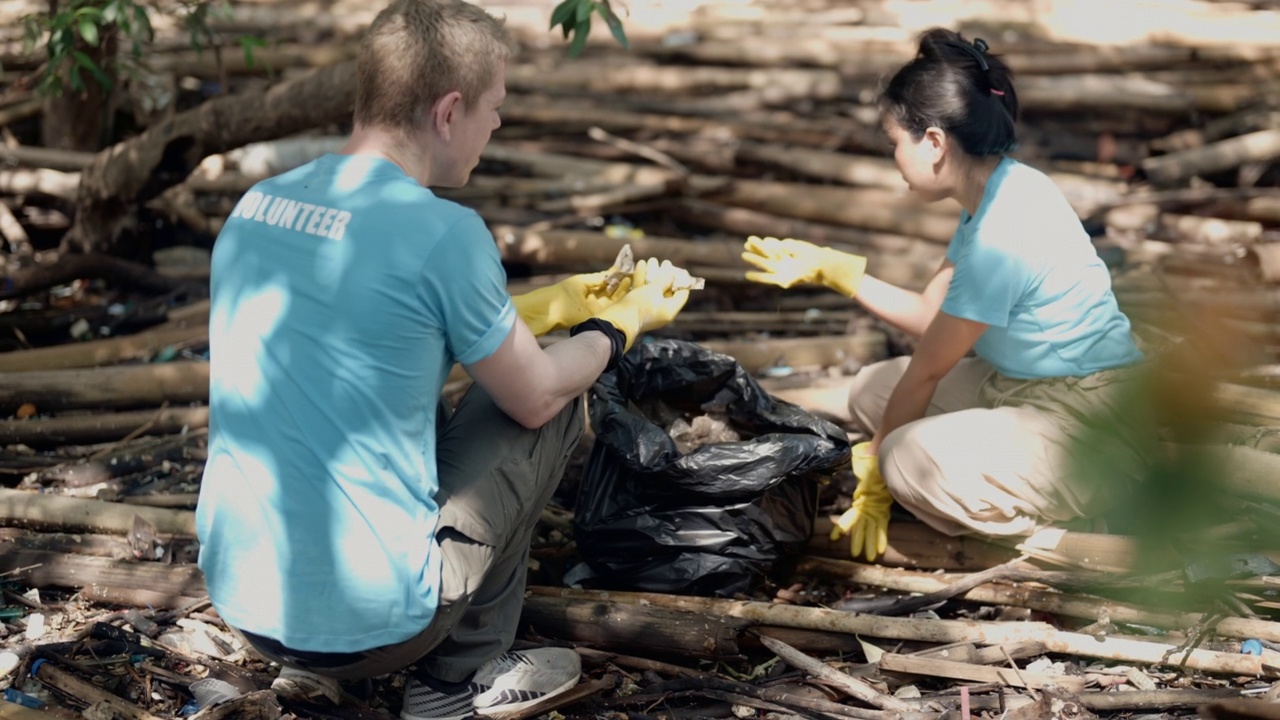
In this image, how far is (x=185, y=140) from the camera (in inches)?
210

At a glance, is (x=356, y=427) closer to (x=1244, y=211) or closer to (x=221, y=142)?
(x=221, y=142)

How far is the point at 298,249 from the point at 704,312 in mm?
3121

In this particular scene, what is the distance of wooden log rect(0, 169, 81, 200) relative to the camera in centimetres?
583

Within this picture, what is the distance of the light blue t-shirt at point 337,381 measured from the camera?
95.7 inches

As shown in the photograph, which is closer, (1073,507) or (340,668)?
(340,668)

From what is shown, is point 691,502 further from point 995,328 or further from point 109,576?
point 109,576

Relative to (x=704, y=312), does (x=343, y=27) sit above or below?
above

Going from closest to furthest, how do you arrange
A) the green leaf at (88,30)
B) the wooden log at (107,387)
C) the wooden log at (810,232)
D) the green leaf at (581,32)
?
the green leaf at (581,32)
the green leaf at (88,30)
the wooden log at (107,387)
the wooden log at (810,232)

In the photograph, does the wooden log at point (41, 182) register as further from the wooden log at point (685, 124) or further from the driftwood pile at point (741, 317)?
the wooden log at point (685, 124)

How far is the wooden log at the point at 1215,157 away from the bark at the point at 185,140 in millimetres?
4380

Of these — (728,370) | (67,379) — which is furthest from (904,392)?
(67,379)

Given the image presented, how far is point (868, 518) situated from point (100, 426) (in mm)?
2764

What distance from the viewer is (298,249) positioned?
247 cm

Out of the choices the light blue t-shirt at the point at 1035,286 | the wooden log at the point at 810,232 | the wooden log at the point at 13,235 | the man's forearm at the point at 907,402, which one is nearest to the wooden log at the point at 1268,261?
the wooden log at the point at 810,232
